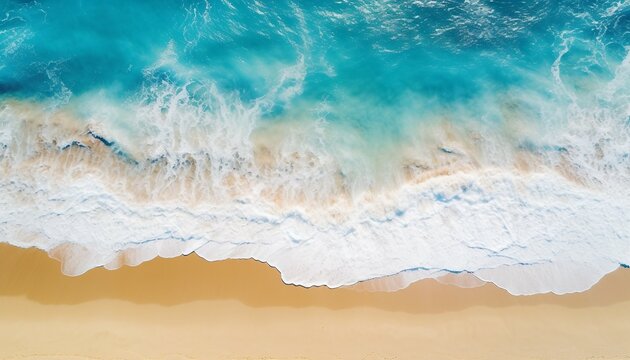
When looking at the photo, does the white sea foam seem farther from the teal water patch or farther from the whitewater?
the teal water patch


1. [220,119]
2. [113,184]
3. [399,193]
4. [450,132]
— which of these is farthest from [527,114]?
[113,184]

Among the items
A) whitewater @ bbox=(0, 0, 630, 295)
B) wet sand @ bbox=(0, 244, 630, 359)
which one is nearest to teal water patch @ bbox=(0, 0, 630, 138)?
whitewater @ bbox=(0, 0, 630, 295)

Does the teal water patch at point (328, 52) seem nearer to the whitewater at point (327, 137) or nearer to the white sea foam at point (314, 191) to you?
the whitewater at point (327, 137)

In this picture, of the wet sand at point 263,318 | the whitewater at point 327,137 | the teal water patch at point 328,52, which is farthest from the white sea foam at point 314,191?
the teal water patch at point 328,52

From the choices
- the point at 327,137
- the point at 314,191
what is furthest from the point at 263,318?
the point at 327,137

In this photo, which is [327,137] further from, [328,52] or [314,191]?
[328,52]
